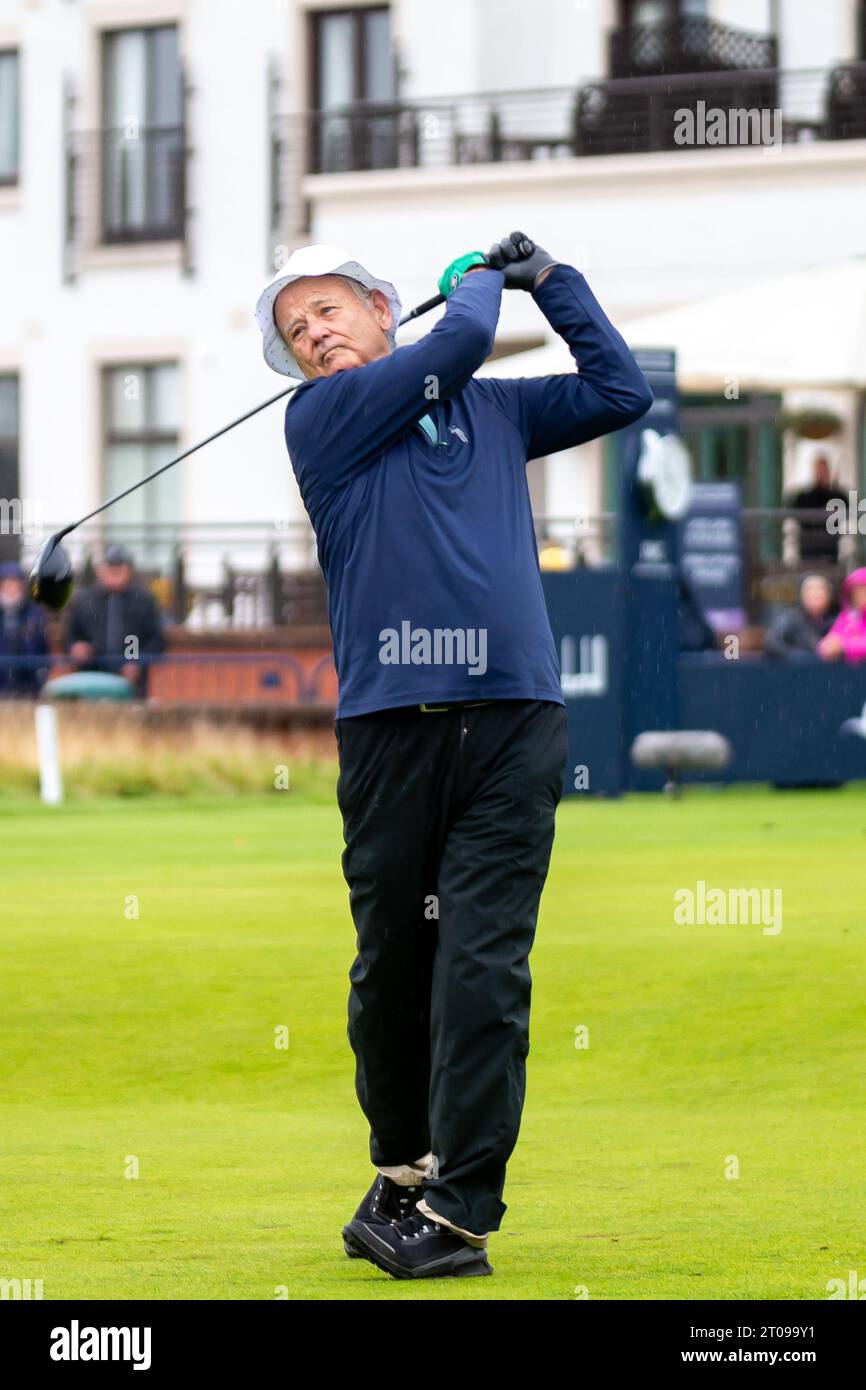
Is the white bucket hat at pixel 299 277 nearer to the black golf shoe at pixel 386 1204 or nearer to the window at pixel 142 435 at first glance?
the black golf shoe at pixel 386 1204

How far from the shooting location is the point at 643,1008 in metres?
9.65

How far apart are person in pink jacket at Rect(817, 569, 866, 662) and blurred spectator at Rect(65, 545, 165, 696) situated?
19.9 ft

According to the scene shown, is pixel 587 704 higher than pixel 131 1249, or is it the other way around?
pixel 587 704

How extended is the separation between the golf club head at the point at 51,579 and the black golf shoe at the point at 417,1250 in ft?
7.26

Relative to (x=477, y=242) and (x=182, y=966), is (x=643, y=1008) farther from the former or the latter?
(x=477, y=242)

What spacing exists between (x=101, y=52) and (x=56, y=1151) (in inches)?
1174

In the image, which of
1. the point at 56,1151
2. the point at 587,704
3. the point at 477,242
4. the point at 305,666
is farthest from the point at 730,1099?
the point at 477,242

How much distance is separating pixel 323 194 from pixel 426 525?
26.3m

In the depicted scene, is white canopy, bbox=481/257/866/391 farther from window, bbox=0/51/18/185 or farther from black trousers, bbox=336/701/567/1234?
black trousers, bbox=336/701/567/1234

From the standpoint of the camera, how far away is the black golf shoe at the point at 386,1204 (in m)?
6.13

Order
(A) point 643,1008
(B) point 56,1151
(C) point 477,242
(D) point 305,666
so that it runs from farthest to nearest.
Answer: (C) point 477,242 → (D) point 305,666 → (A) point 643,1008 → (B) point 56,1151

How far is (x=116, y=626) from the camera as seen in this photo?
23.2 meters

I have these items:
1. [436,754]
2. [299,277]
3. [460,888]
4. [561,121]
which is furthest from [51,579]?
[561,121]

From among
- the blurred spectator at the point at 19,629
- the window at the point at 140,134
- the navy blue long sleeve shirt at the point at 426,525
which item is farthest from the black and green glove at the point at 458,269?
the window at the point at 140,134
